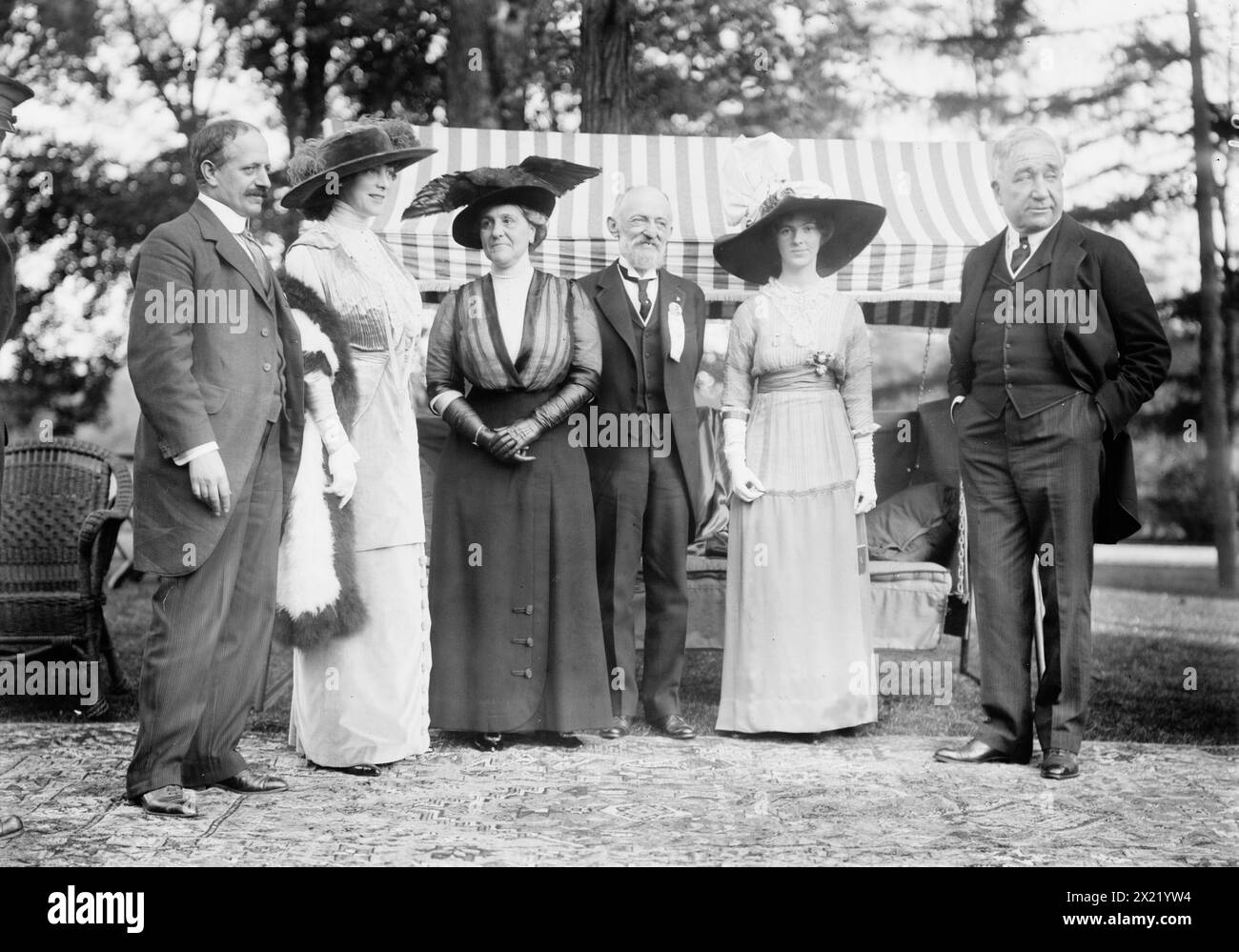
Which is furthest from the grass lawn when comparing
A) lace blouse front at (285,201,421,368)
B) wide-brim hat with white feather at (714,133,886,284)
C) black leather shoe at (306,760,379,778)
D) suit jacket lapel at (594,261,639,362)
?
wide-brim hat with white feather at (714,133,886,284)

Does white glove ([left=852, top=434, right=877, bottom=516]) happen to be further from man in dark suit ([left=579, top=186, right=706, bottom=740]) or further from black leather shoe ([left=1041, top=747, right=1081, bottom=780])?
black leather shoe ([left=1041, top=747, right=1081, bottom=780])

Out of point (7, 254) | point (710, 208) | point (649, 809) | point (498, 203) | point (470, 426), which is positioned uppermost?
point (710, 208)

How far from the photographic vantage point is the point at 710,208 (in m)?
6.72

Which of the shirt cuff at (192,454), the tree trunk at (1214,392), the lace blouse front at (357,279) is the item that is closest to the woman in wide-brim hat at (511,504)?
the lace blouse front at (357,279)

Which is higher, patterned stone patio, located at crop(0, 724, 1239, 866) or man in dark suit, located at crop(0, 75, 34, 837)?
man in dark suit, located at crop(0, 75, 34, 837)

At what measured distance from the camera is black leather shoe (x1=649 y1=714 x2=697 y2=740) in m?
5.07

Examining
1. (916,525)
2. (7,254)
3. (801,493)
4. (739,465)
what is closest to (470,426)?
(739,465)

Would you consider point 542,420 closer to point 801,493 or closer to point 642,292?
point 642,292

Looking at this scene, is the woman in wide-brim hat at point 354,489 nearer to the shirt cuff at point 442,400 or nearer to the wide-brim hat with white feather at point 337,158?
the wide-brim hat with white feather at point 337,158

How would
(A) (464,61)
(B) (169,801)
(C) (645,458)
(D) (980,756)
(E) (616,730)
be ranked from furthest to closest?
1. (A) (464,61)
2. (C) (645,458)
3. (E) (616,730)
4. (D) (980,756)
5. (B) (169,801)

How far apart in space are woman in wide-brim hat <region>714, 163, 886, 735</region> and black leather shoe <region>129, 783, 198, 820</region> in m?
2.05

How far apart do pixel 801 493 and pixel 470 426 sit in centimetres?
128

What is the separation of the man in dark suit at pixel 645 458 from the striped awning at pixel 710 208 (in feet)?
3.46

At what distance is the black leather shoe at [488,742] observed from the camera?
191 inches
